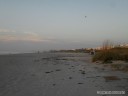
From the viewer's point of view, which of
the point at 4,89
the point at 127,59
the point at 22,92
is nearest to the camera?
the point at 22,92

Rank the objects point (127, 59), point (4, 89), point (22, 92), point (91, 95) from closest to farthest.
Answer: point (91, 95), point (22, 92), point (4, 89), point (127, 59)

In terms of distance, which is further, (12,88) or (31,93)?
(12,88)

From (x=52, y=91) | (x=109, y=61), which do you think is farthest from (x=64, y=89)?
(x=109, y=61)

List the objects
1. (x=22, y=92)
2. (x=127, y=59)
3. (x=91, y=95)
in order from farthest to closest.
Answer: (x=127, y=59) < (x=22, y=92) < (x=91, y=95)

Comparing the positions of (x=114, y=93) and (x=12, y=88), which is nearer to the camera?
(x=114, y=93)

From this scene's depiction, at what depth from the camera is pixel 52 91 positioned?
10.9 m

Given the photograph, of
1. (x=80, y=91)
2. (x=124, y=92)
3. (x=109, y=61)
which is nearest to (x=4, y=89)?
(x=80, y=91)

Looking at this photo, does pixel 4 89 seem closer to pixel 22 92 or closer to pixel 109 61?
pixel 22 92

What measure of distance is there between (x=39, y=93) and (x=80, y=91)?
74.9 inches

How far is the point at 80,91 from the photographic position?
10.9 m

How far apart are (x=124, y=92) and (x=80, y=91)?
6.51ft

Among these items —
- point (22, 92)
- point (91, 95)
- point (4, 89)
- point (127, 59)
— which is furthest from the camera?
point (127, 59)

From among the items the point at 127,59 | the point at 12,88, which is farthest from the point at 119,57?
the point at 12,88

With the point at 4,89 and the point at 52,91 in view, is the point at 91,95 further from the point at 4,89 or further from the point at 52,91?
the point at 4,89
